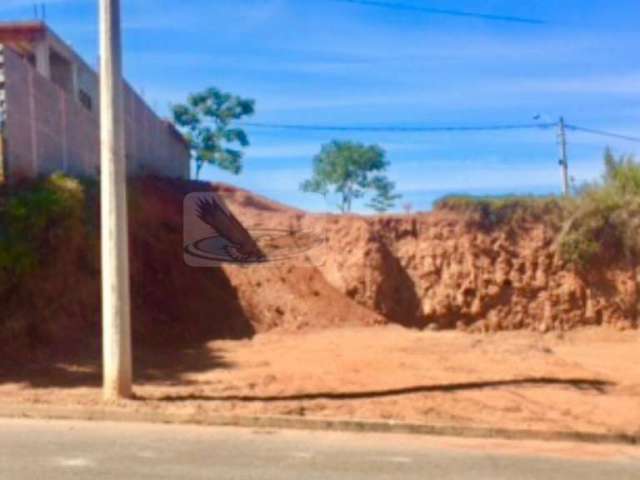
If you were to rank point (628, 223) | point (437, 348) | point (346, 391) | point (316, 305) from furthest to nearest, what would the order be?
point (628, 223) < point (316, 305) < point (437, 348) < point (346, 391)

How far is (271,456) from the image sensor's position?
30.0 feet

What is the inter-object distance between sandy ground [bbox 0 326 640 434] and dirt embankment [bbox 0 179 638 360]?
1.24 m

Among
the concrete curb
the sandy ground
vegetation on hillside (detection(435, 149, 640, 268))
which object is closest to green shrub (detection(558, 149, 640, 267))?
vegetation on hillside (detection(435, 149, 640, 268))

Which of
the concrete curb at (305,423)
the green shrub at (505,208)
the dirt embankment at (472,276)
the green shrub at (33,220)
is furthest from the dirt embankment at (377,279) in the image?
the concrete curb at (305,423)

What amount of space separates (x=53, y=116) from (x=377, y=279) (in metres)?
7.29

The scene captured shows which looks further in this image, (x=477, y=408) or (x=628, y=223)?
(x=628, y=223)

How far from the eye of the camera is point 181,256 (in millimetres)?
19156

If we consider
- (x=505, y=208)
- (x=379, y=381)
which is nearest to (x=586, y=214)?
(x=505, y=208)

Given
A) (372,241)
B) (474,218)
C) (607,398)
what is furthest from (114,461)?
(474,218)

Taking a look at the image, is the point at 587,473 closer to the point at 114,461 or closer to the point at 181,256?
the point at 114,461

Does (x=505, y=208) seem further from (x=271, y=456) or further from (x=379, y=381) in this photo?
(x=271, y=456)

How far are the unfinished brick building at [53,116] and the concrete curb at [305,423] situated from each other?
4.62m

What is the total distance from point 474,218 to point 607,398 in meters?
8.03

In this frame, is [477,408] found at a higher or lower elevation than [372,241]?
lower
